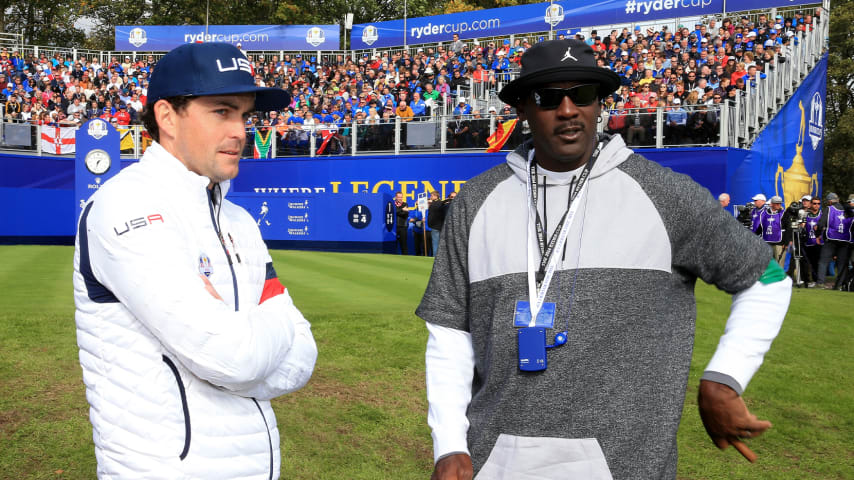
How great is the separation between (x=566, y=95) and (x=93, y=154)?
713 inches

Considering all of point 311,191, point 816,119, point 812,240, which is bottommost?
point 812,240

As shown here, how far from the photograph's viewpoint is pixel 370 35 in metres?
43.1

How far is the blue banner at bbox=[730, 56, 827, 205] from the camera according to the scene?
2339 cm

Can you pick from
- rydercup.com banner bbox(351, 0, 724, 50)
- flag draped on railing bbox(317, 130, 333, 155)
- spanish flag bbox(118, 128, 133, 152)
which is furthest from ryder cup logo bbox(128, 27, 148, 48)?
flag draped on railing bbox(317, 130, 333, 155)

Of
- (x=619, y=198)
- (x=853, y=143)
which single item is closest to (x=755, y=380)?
(x=619, y=198)

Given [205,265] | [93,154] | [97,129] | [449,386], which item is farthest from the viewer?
[97,129]

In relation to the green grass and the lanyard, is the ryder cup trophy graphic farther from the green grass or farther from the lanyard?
the lanyard

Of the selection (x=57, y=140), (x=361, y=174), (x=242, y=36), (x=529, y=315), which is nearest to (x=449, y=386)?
(x=529, y=315)

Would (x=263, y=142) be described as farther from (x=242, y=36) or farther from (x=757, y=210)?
(x=242, y=36)

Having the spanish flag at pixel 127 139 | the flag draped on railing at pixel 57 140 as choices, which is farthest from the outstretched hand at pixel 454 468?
the flag draped on railing at pixel 57 140

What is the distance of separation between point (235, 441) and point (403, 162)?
82.3 ft

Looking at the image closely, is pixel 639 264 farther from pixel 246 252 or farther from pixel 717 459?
pixel 717 459

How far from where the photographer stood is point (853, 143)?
52.0 meters

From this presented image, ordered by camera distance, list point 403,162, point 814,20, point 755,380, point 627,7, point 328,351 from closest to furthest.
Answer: point 755,380, point 328,351, point 403,162, point 814,20, point 627,7
